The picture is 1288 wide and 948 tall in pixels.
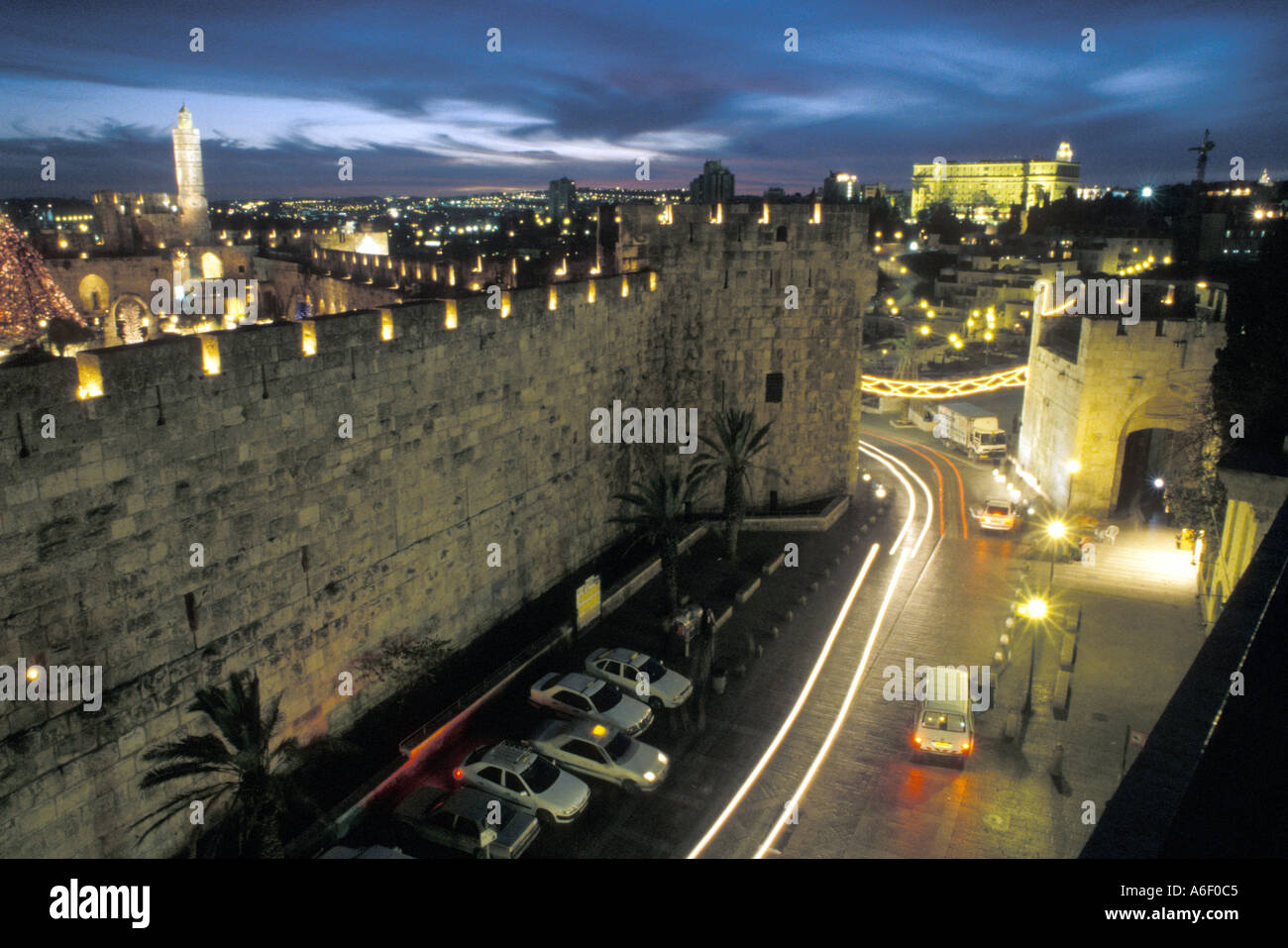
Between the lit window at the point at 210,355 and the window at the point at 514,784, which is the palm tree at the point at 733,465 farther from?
the lit window at the point at 210,355

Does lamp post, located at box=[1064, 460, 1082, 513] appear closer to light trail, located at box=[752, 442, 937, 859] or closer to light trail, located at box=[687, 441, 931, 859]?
light trail, located at box=[687, 441, 931, 859]

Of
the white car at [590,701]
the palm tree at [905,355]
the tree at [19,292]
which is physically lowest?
the white car at [590,701]

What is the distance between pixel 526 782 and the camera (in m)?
12.4

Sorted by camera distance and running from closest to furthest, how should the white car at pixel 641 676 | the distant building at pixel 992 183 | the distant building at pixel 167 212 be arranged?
the white car at pixel 641 676 < the distant building at pixel 167 212 < the distant building at pixel 992 183

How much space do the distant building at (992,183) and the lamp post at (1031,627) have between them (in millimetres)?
144920

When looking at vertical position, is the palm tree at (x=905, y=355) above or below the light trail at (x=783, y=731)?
above

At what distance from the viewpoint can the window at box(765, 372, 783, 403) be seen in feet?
80.3

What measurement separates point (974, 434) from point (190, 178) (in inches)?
1934

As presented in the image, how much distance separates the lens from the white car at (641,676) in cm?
1534

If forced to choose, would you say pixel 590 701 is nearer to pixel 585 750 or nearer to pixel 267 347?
pixel 585 750

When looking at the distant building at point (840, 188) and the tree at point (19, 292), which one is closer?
the tree at point (19, 292)

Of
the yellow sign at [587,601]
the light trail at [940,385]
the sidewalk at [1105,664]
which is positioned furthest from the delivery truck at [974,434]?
the yellow sign at [587,601]

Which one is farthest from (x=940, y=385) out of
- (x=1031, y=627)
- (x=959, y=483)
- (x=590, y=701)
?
(x=590, y=701)

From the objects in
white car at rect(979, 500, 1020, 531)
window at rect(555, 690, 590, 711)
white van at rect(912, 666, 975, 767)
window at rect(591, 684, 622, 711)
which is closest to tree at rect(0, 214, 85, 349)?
window at rect(555, 690, 590, 711)
